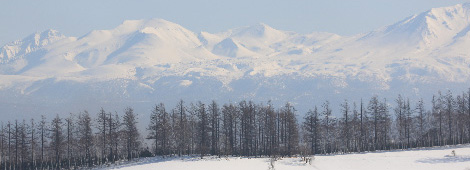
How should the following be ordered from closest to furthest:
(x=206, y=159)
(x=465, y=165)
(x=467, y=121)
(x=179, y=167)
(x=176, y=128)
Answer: (x=465, y=165) → (x=179, y=167) → (x=206, y=159) → (x=176, y=128) → (x=467, y=121)

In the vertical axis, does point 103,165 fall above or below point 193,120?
below

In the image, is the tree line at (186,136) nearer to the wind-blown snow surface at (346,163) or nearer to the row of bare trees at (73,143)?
the row of bare trees at (73,143)

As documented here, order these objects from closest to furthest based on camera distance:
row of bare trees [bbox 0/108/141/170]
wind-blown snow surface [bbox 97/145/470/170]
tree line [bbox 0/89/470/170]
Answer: wind-blown snow surface [bbox 97/145/470/170] → row of bare trees [bbox 0/108/141/170] → tree line [bbox 0/89/470/170]

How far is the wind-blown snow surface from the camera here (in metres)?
64.9

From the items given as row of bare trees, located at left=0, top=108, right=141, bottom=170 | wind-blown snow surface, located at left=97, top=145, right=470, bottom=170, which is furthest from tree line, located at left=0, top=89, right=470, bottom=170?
wind-blown snow surface, located at left=97, top=145, right=470, bottom=170

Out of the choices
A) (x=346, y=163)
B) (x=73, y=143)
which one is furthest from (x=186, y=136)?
(x=346, y=163)

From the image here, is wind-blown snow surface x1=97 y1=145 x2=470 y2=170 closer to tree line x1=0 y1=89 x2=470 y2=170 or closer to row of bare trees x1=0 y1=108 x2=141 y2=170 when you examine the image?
tree line x1=0 y1=89 x2=470 y2=170

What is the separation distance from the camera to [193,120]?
8706 centimetres

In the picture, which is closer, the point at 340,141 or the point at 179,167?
the point at 179,167

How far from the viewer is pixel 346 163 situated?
68750 millimetres

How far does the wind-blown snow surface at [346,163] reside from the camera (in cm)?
6488

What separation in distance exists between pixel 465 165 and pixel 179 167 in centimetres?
2942

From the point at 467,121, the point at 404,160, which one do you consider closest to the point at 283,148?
the point at 404,160

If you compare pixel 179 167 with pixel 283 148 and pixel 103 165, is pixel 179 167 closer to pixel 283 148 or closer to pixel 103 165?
pixel 103 165
